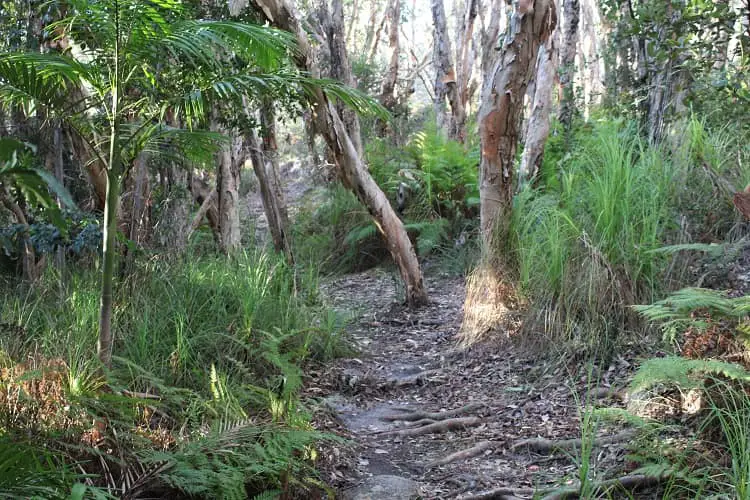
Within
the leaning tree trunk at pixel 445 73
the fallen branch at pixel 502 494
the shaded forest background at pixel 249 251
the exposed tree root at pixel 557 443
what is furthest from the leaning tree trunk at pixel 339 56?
the fallen branch at pixel 502 494

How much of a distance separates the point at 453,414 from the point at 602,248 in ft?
5.27

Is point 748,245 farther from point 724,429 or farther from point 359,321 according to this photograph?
point 359,321

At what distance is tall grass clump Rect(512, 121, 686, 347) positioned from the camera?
16.0ft

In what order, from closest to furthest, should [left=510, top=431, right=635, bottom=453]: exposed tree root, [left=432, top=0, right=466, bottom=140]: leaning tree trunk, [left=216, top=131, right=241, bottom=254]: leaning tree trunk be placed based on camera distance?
[left=510, top=431, right=635, bottom=453]: exposed tree root, [left=216, top=131, right=241, bottom=254]: leaning tree trunk, [left=432, top=0, right=466, bottom=140]: leaning tree trunk

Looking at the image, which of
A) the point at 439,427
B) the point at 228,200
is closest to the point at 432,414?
the point at 439,427

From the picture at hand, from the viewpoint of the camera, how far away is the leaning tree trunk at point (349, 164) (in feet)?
20.5

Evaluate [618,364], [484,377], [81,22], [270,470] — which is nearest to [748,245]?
[618,364]

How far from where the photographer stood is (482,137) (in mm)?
6363

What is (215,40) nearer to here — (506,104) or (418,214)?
(506,104)

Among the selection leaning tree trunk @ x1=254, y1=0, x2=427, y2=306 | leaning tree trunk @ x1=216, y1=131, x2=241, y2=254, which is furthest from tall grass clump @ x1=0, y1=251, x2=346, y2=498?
leaning tree trunk @ x1=216, y1=131, x2=241, y2=254

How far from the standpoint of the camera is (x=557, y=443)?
3.92 metres

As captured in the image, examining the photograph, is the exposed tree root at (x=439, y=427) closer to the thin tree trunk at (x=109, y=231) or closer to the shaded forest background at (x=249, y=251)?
the shaded forest background at (x=249, y=251)

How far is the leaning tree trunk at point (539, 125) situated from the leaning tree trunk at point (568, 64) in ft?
2.36

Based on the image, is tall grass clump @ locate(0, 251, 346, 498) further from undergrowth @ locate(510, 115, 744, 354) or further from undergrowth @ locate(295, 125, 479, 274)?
undergrowth @ locate(295, 125, 479, 274)
